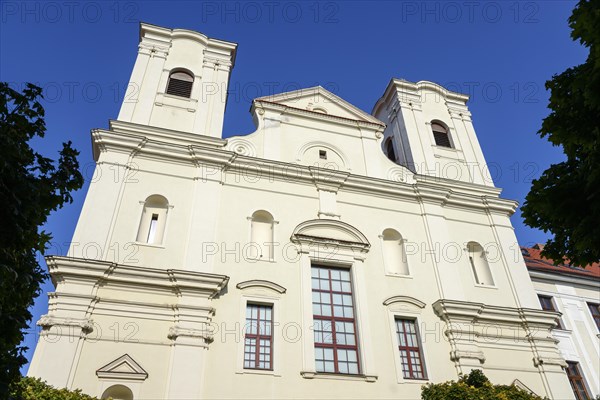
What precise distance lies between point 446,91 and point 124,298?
18564 millimetres

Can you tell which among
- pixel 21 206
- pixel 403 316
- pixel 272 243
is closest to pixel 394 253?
pixel 403 316

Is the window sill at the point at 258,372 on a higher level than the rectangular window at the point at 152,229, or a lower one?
lower

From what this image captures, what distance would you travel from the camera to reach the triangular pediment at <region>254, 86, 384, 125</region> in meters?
21.1

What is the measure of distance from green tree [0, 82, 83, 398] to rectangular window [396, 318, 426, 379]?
10.8 metres

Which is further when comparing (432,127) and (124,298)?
(432,127)

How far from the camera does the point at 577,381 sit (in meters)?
18.8

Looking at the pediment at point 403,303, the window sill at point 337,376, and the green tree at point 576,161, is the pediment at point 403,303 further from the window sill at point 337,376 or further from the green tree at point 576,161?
the green tree at point 576,161

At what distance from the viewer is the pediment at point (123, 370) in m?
12.1

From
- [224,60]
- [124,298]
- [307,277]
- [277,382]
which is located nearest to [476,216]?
[307,277]

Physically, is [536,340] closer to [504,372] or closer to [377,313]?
[504,372]

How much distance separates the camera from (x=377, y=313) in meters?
15.5

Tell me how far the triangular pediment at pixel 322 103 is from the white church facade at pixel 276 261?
0.09 meters

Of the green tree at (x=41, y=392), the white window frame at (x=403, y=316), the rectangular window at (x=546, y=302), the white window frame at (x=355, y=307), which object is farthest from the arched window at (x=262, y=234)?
the rectangular window at (x=546, y=302)

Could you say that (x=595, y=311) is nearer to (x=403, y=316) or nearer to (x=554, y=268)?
(x=554, y=268)
